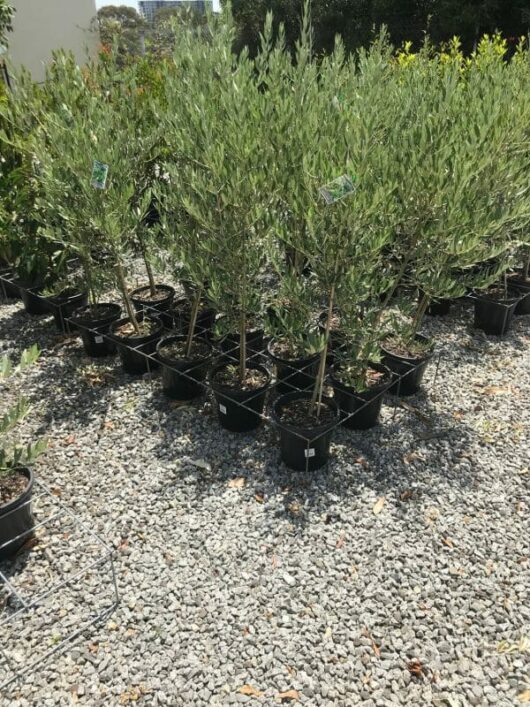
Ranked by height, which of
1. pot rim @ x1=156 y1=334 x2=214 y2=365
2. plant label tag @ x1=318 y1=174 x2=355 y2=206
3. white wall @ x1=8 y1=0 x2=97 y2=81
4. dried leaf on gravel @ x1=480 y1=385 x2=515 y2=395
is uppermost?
white wall @ x1=8 y1=0 x2=97 y2=81

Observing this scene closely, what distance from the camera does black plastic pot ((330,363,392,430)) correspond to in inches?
147

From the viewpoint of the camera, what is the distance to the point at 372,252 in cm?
295

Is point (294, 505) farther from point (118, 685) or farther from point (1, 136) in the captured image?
point (1, 136)

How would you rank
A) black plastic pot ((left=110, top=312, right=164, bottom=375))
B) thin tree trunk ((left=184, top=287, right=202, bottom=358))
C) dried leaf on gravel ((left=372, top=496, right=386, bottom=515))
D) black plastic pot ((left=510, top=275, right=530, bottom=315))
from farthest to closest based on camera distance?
black plastic pot ((left=510, top=275, right=530, bottom=315)), black plastic pot ((left=110, top=312, right=164, bottom=375)), thin tree trunk ((left=184, top=287, right=202, bottom=358)), dried leaf on gravel ((left=372, top=496, right=386, bottom=515))

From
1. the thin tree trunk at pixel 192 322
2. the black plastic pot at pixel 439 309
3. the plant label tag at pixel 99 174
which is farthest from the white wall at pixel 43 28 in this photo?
the thin tree trunk at pixel 192 322

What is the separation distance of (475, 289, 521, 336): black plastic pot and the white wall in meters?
26.1

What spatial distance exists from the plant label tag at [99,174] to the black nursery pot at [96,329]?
1.35 metres

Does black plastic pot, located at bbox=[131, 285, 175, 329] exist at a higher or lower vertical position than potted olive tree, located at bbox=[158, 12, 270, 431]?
lower

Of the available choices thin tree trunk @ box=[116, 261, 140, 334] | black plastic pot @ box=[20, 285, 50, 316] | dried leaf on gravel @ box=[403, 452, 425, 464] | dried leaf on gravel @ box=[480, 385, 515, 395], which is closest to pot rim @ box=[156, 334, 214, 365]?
thin tree trunk @ box=[116, 261, 140, 334]

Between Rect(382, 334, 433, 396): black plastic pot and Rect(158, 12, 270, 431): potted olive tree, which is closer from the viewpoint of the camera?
Rect(158, 12, 270, 431): potted olive tree

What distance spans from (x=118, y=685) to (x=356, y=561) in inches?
50.7

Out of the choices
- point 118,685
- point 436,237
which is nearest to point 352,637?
point 118,685

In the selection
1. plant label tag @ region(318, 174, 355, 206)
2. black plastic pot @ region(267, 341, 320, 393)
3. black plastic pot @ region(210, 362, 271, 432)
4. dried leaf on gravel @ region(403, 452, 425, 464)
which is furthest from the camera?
black plastic pot @ region(267, 341, 320, 393)

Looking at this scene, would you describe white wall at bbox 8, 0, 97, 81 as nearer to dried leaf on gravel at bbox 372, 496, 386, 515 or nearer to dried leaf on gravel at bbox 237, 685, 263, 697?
dried leaf on gravel at bbox 372, 496, 386, 515
